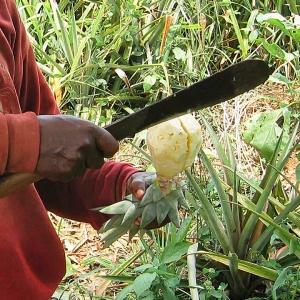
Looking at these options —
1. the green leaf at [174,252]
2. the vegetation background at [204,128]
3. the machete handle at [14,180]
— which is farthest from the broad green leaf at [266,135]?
the machete handle at [14,180]

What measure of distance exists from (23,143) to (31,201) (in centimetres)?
45

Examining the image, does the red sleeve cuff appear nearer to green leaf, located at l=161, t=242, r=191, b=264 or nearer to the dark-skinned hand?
the dark-skinned hand

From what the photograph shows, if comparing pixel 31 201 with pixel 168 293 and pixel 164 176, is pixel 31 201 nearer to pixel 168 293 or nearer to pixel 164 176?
pixel 164 176

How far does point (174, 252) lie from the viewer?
2.03m

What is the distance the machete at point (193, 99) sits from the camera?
3.58 feet

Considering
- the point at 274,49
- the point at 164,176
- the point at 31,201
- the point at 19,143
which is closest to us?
the point at 19,143

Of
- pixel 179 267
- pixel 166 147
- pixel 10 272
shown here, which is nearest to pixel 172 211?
pixel 166 147

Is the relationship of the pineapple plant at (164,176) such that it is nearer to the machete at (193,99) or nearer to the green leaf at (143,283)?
the machete at (193,99)

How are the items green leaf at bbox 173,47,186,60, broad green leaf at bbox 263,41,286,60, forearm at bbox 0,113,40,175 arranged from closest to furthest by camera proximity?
forearm at bbox 0,113,40,175 → broad green leaf at bbox 263,41,286,60 → green leaf at bbox 173,47,186,60

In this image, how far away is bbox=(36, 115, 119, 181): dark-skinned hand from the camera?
43.3 inches

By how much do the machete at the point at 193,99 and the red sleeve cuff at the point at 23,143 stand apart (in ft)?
0.14

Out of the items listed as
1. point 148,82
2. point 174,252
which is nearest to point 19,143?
point 174,252

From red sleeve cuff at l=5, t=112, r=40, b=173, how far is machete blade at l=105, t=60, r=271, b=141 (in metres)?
0.15

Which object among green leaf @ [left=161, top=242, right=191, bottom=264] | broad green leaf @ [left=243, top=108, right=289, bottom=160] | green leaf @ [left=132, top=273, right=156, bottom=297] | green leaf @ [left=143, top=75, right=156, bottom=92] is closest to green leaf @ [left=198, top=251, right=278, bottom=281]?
green leaf @ [left=161, top=242, right=191, bottom=264]
